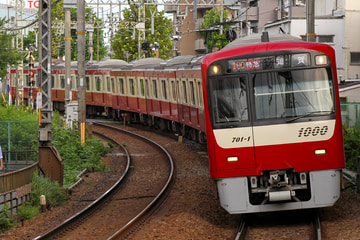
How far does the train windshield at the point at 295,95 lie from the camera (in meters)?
10.6

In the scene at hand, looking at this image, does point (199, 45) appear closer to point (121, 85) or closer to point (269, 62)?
point (121, 85)

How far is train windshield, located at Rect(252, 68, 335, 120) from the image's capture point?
1060cm

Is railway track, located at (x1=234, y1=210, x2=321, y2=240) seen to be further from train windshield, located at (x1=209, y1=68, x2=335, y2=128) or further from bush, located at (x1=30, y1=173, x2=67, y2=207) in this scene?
bush, located at (x1=30, y1=173, x2=67, y2=207)

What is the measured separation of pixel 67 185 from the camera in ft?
54.1

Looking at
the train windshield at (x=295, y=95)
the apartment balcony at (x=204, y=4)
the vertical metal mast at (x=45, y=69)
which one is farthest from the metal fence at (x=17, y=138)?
the apartment balcony at (x=204, y=4)

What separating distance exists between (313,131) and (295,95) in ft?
2.05

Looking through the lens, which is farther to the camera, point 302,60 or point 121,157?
point 121,157

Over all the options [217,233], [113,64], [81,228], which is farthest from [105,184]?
[113,64]

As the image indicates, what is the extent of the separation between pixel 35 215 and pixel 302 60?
594cm

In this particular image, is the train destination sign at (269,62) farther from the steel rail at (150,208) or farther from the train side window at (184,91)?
the train side window at (184,91)

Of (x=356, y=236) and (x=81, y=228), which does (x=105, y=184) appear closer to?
(x=81, y=228)

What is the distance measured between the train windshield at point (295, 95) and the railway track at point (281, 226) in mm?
1770

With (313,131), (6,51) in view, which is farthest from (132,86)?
(313,131)

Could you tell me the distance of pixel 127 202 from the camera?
14250 millimetres
